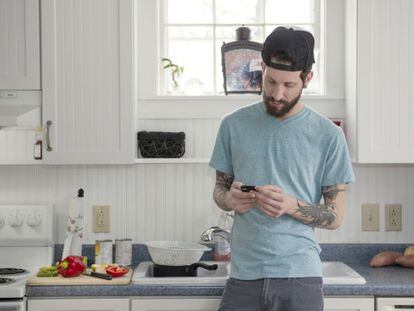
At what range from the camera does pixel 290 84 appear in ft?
7.08

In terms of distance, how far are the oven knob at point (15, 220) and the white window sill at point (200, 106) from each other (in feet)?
2.35

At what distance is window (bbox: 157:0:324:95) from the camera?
3.46 m

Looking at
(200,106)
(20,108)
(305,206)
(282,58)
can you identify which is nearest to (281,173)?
(305,206)

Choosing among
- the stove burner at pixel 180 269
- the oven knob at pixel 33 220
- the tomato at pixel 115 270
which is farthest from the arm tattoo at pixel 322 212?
the oven knob at pixel 33 220

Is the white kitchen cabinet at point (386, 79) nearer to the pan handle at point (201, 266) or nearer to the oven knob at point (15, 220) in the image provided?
the pan handle at point (201, 266)

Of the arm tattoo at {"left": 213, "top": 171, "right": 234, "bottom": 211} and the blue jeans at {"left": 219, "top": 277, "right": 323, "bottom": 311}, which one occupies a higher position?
the arm tattoo at {"left": 213, "top": 171, "right": 234, "bottom": 211}

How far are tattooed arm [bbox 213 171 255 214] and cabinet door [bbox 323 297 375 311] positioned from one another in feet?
2.29

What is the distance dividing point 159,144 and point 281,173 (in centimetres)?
104

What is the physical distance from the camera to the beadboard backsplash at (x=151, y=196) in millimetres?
3289

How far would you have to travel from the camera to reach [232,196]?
7.02ft

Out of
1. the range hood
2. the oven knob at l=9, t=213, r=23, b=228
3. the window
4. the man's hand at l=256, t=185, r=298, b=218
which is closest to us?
the man's hand at l=256, t=185, r=298, b=218

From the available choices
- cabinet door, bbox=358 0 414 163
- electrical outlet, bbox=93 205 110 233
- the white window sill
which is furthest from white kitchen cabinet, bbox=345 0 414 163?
electrical outlet, bbox=93 205 110 233

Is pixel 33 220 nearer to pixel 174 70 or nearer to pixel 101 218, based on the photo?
pixel 101 218

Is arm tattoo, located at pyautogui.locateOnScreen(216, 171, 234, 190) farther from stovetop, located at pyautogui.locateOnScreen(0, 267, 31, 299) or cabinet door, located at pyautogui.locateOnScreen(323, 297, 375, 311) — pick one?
stovetop, located at pyautogui.locateOnScreen(0, 267, 31, 299)
